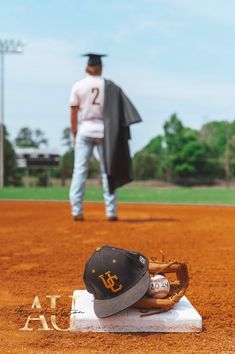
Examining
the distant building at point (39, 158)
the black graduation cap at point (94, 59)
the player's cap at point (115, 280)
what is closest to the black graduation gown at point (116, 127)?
the black graduation cap at point (94, 59)

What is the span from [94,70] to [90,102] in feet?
1.61

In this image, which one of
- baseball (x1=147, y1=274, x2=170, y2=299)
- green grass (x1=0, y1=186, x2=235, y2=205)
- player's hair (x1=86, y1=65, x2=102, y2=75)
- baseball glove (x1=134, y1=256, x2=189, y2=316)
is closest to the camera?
baseball glove (x1=134, y1=256, x2=189, y2=316)

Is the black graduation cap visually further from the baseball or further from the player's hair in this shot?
the baseball

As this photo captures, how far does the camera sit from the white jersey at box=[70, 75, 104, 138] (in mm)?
8797

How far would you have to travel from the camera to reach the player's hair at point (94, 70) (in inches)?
350

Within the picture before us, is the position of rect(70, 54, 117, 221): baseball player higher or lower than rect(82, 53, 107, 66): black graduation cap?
Result: lower

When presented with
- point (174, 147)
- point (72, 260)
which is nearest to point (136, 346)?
point (72, 260)

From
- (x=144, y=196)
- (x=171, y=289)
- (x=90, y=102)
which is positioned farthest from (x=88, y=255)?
(x=144, y=196)

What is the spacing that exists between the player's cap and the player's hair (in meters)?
5.74

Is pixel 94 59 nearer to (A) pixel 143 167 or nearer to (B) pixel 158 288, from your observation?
(B) pixel 158 288

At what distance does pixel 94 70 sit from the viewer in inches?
351

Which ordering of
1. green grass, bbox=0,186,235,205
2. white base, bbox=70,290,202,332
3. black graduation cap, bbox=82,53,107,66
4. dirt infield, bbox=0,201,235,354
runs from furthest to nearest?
green grass, bbox=0,186,235,205 → black graduation cap, bbox=82,53,107,66 → white base, bbox=70,290,202,332 → dirt infield, bbox=0,201,235,354

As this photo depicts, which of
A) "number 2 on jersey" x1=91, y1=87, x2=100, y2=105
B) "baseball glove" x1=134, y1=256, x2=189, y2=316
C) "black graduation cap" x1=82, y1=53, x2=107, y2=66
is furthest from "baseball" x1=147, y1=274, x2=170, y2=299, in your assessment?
"black graduation cap" x1=82, y1=53, x2=107, y2=66

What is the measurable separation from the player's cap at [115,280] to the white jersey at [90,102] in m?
5.49
